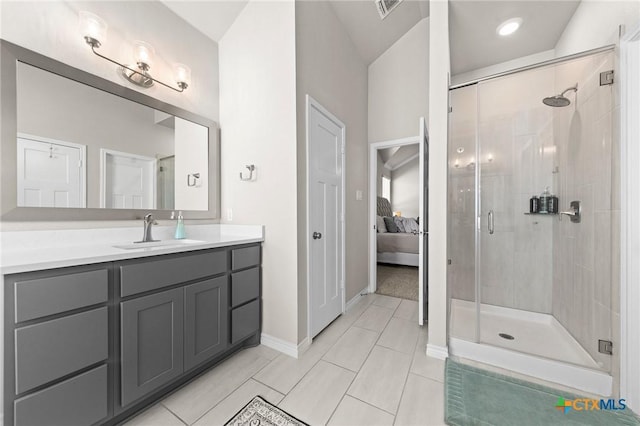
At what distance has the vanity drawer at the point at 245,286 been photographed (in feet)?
5.88

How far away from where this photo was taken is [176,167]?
6.68ft

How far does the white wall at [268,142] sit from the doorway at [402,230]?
1161 mm

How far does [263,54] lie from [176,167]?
118cm

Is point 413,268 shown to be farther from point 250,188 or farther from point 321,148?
point 250,188

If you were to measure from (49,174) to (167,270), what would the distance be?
2.89 ft

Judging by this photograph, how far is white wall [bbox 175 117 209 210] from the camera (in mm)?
2043

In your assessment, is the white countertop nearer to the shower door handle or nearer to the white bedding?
the shower door handle

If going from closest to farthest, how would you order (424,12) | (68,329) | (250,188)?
1. (68,329)
2. (250,188)
3. (424,12)

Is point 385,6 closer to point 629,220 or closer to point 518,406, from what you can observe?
point 629,220

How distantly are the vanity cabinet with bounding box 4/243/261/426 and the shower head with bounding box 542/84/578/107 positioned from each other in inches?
115

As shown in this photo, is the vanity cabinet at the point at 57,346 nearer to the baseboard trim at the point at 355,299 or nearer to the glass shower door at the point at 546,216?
the baseboard trim at the point at 355,299

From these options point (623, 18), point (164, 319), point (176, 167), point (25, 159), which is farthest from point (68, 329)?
point (623, 18)

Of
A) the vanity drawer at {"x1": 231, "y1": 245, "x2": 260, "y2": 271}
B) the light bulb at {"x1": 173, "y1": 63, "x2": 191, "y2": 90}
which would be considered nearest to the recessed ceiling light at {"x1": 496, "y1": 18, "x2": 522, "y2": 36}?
the light bulb at {"x1": 173, "y1": 63, "x2": 191, "y2": 90}

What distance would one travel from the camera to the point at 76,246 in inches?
57.6
